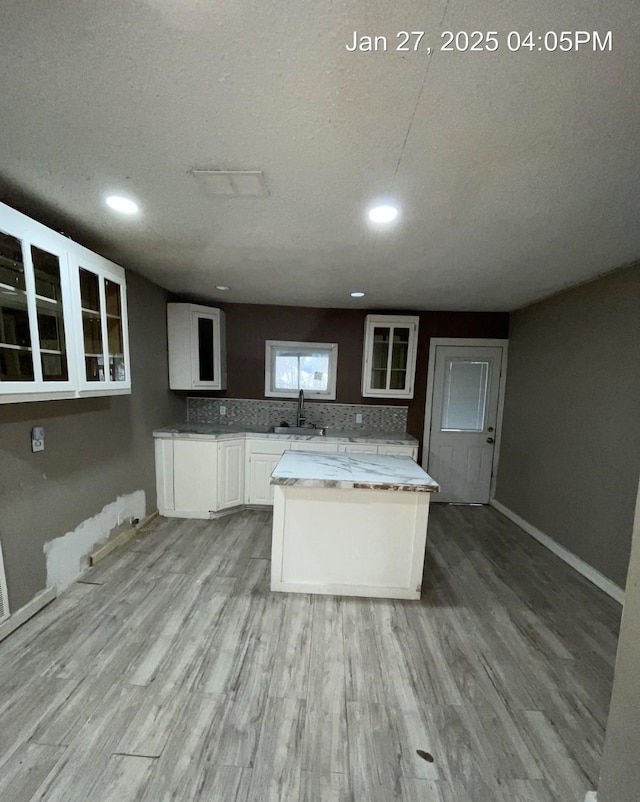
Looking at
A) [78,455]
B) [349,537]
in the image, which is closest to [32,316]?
[78,455]

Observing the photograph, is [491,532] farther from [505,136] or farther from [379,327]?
[505,136]

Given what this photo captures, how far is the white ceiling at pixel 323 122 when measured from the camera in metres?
0.78

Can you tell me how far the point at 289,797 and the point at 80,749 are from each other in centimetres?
83

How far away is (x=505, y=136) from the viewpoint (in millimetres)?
1087

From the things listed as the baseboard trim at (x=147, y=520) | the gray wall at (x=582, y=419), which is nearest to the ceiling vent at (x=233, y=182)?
the gray wall at (x=582, y=419)

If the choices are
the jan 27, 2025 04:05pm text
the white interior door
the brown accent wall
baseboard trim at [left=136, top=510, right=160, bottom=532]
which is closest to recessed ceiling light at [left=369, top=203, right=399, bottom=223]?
the jan 27, 2025 04:05pm text

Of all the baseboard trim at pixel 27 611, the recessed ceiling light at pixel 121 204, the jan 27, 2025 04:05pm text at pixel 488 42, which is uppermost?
the jan 27, 2025 04:05pm text at pixel 488 42

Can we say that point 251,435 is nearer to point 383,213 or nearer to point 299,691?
point 299,691

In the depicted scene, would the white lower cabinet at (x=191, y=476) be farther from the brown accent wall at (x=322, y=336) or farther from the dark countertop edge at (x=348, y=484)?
the dark countertop edge at (x=348, y=484)

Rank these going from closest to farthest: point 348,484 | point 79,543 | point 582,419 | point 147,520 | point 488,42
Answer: point 488,42 → point 348,484 → point 79,543 → point 582,419 → point 147,520

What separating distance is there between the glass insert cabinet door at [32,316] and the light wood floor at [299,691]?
1420 millimetres

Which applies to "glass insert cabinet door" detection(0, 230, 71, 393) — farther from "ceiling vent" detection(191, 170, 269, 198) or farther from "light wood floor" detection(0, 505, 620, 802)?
"light wood floor" detection(0, 505, 620, 802)

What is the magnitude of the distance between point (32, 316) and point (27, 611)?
1.70 m

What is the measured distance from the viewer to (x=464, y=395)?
387 centimetres
